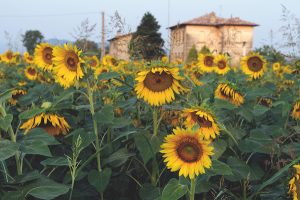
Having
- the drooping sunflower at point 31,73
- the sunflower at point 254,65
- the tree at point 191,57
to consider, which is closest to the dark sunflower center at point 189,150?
the sunflower at point 254,65

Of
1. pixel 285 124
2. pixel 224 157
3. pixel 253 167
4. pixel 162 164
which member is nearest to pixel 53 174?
pixel 162 164

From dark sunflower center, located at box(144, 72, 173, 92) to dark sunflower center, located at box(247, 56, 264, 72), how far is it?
8.13ft

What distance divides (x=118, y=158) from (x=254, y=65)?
2.72 meters

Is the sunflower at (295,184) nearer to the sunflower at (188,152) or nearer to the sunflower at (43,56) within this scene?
the sunflower at (188,152)

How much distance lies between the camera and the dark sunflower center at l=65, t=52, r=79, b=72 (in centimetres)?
227

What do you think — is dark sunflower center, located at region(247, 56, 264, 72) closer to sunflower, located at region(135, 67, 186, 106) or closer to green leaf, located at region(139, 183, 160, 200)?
sunflower, located at region(135, 67, 186, 106)

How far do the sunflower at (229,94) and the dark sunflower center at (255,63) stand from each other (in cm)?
176

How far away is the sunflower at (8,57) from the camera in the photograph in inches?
297

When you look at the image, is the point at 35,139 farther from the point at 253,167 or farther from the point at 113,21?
the point at 113,21

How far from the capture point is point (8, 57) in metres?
7.69

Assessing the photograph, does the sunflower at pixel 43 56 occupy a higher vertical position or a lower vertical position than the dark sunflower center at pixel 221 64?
higher

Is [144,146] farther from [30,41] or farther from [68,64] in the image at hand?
[30,41]

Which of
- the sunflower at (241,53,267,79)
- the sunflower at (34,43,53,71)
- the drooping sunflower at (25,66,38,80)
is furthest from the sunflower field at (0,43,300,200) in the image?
the drooping sunflower at (25,66,38,80)

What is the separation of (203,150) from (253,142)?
2.32ft
